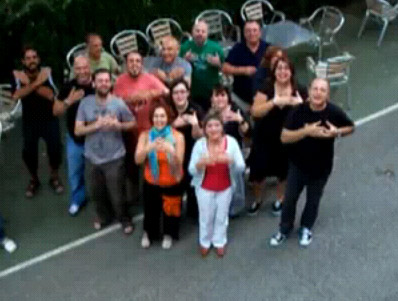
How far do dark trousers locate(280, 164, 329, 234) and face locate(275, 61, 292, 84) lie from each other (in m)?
0.76

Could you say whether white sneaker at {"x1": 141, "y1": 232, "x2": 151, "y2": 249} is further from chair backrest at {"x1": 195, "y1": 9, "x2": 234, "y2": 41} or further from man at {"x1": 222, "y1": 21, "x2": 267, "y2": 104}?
chair backrest at {"x1": 195, "y1": 9, "x2": 234, "y2": 41}

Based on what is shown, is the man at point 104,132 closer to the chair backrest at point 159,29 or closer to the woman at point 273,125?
the woman at point 273,125

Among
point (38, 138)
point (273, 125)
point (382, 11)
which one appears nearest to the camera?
point (273, 125)

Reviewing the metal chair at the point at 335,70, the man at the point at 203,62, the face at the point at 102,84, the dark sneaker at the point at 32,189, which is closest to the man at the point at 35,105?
the dark sneaker at the point at 32,189

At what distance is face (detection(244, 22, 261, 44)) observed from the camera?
7.43 meters

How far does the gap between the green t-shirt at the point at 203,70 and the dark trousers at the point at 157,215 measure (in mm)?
1589

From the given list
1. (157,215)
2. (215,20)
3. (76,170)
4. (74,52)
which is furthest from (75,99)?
(215,20)

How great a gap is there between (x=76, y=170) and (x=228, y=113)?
5.50ft

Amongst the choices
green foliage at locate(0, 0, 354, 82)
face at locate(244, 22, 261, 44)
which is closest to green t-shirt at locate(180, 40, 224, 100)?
face at locate(244, 22, 261, 44)

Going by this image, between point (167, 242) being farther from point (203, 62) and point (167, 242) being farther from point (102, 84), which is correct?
point (203, 62)

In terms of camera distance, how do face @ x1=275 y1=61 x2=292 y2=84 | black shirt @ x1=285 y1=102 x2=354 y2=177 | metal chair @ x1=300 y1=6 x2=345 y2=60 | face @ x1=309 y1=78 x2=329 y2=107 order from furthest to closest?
metal chair @ x1=300 y1=6 x2=345 y2=60 < face @ x1=275 y1=61 x2=292 y2=84 < black shirt @ x1=285 y1=102 x2=354 y2=177 < face @ x1=309 y1=78 x2=329 y2=107

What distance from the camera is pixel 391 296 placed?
6.16 meters

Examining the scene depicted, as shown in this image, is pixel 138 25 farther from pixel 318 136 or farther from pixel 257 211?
pixel 318 136

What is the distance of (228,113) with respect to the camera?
658 centimetres
